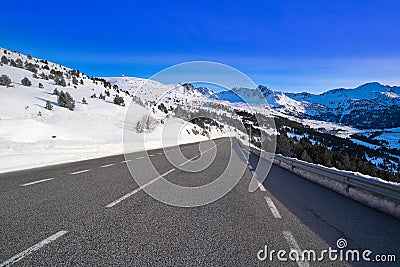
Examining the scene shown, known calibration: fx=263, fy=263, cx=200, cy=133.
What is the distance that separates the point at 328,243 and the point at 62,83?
126ft

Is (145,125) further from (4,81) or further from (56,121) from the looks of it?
(4,81)

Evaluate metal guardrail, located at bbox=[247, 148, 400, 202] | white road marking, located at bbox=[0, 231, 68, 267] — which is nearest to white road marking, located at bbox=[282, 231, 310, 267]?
metal guardrail, located at bbox=[247, 148, 400, 202]

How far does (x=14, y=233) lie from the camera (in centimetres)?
361

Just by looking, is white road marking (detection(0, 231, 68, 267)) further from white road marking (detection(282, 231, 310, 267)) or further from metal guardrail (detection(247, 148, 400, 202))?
metal guardrail (detection(247, 148, 400, 202))

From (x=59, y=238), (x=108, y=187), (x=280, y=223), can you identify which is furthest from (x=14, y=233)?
(x=280, y=223)

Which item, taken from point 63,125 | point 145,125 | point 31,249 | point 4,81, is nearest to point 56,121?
point 63,125

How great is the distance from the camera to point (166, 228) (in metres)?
4.07

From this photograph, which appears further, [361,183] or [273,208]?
[361,183]

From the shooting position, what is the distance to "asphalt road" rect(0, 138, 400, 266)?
3.12 metres

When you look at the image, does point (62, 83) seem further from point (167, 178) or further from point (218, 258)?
point (218, 258)

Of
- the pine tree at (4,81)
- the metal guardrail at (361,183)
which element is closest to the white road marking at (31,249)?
the metal guardrail at (361,183)

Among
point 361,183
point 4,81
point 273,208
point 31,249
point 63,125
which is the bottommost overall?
point 63,125

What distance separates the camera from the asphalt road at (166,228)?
3.12 m

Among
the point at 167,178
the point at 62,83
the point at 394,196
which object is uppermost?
the point at 62,83
